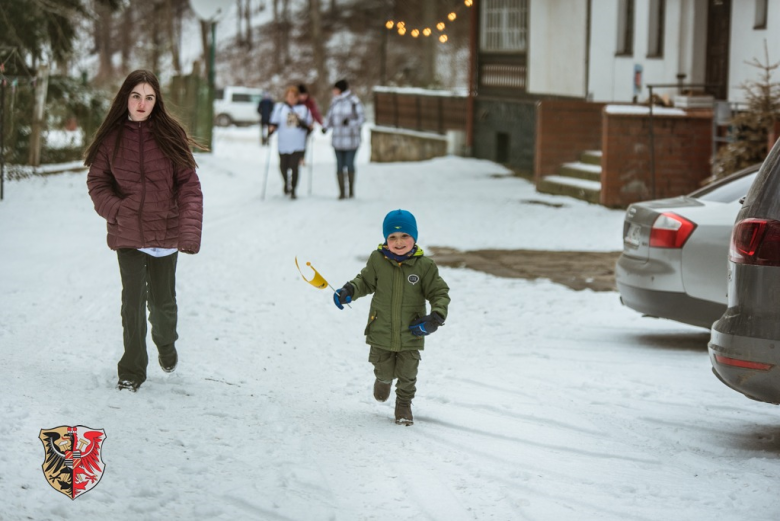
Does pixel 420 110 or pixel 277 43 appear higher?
pixel 277 43

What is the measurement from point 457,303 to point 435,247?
3.57 meters

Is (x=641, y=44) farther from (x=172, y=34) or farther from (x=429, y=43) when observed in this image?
(x=172, y=34)

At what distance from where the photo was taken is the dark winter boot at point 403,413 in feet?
21.6

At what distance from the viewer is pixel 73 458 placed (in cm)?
546

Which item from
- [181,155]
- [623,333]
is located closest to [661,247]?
[623,333]

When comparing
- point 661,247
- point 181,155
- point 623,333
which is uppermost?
point 181,155

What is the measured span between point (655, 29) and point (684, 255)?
43.7 feet

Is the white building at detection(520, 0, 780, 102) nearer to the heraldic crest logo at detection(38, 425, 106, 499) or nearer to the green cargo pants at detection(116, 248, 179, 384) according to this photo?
the green cargo pants at detection(116, 248, 179, 384)

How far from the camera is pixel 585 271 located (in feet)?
41.5

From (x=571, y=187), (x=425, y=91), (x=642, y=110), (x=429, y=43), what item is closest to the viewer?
(x=642, y=110)

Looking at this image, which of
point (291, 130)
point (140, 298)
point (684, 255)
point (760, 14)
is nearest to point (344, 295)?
point (140, 298)

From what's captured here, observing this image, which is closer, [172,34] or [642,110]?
[642,110]

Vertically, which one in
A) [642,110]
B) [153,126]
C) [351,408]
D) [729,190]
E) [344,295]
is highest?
[153,126]

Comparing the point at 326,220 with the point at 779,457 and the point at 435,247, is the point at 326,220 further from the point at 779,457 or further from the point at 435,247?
the point at 779,457
